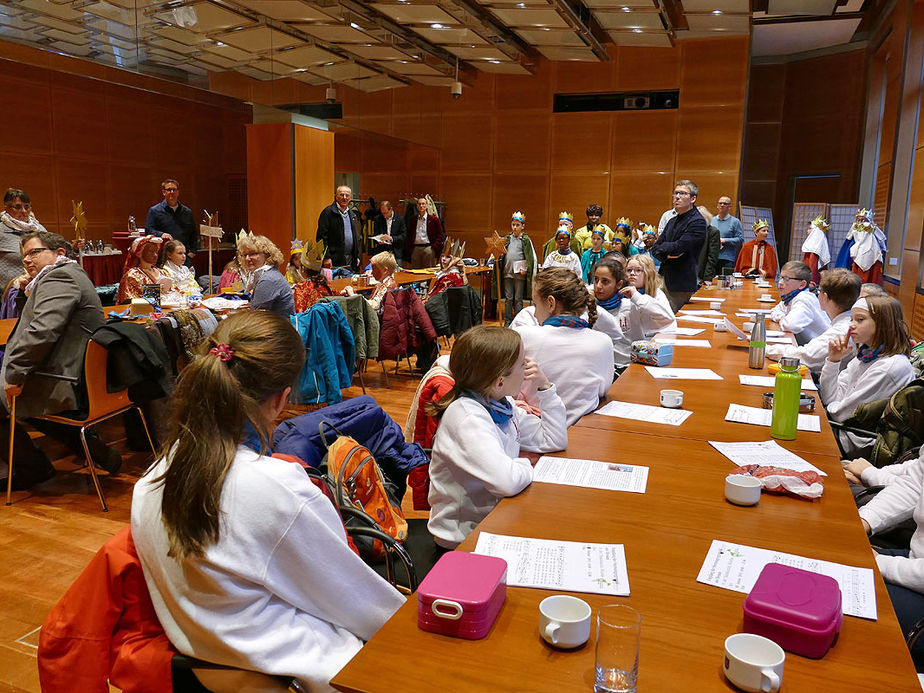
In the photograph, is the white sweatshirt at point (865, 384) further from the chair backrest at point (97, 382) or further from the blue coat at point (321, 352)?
the chair backrest at point (97, 382)

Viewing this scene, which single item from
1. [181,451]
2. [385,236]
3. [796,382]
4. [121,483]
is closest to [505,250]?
[385,236]

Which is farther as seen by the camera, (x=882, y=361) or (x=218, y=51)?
Answer: (x=218, y=51)

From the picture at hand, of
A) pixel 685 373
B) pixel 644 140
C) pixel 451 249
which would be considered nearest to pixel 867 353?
pixel 685 373

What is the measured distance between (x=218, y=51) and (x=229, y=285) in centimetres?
347

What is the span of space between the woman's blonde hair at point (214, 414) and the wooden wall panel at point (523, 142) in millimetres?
11915

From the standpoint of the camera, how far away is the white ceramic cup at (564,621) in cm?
120

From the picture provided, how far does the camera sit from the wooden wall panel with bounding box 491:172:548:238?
42.0 feet

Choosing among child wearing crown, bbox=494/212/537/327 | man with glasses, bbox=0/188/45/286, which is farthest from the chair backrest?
child wearing crown, bbox=494/212/537/327

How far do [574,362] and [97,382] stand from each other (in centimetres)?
241

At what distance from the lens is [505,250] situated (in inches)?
379

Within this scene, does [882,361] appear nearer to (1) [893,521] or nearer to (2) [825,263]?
(1) [893,521]

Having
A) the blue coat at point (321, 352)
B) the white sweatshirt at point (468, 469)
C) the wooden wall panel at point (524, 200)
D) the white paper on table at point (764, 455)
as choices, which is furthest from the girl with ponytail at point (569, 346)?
the wooden wall panel at point (524, 200)

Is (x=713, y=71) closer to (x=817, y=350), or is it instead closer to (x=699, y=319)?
(x=699, y=319)

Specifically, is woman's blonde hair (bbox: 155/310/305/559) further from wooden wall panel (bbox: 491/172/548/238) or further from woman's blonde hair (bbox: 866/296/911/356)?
wooden wall panel (bbox: 491/172/548/238)
